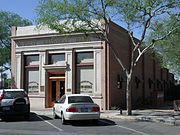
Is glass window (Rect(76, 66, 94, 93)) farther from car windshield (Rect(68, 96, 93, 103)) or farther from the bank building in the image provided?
car windshield (Rect(68, 96, 93, 103))

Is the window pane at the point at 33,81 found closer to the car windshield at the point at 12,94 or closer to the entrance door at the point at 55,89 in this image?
the entrance door at the point at 55,89

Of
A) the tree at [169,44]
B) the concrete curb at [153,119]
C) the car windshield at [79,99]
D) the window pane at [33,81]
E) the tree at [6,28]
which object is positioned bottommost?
the concrete curb at [153,119]

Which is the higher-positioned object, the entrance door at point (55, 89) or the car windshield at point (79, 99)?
the entrance door at point (55, 89)

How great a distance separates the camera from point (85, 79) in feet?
96.9

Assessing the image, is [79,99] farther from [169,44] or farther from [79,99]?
[169,44]

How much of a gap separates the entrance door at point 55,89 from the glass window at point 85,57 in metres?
2.28

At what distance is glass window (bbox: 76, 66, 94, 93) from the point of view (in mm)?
29312

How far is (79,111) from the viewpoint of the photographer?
19.0m

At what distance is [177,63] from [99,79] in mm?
9799

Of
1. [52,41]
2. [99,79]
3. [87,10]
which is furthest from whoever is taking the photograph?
[52,41]

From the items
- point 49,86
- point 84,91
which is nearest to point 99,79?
point 84,91

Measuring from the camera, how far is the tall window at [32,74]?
1247 inches

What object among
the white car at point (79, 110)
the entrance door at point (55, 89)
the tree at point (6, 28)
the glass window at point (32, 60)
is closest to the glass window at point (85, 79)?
the entrance door at point (55, 89)

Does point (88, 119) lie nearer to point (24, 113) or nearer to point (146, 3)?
point (24, 113)
